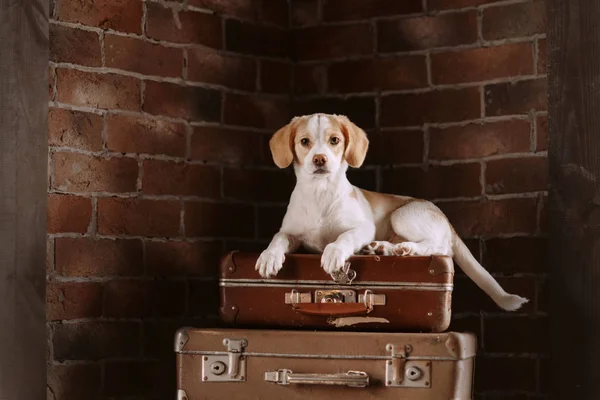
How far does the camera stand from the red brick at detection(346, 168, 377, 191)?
2676 millimetres

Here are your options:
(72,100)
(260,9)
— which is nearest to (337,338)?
(72,100)

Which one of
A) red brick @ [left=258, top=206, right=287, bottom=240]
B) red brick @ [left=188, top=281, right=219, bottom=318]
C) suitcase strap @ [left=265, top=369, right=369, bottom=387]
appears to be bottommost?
suitcase strap @ [left=265, top=369, right=369, bottom=387]

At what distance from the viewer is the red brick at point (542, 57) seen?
244cm

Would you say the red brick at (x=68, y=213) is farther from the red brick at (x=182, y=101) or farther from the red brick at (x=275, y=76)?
the red brick at (x=275, y=76)

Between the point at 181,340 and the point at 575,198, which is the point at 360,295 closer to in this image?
the point at 181,340

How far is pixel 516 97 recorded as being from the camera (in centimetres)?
248

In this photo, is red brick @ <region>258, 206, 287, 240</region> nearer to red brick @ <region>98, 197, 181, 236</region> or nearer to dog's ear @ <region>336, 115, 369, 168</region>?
red brick @ <region>98, 197, 181, 236</region>

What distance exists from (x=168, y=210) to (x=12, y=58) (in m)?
0.61

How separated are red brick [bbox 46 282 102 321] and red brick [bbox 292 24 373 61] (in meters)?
1.00

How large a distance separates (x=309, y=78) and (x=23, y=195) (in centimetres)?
100

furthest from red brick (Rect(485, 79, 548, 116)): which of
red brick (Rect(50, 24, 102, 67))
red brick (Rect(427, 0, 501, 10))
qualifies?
red brick (Rect(50, 24, 102, 67))

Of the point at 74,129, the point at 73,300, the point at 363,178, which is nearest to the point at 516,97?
the point at 363,178

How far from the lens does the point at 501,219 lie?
2496 mm

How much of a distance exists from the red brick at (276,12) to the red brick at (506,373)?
1.21 m
